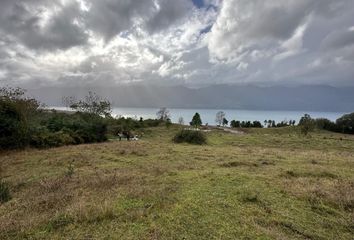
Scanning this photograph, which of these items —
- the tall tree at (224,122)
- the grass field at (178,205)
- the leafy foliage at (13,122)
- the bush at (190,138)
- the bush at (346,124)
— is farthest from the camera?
the tall tree at (224,122)

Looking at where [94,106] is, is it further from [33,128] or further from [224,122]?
[224,122]

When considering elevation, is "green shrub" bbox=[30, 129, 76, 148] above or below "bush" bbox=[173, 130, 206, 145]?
below

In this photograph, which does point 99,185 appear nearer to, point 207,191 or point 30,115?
point 207,191

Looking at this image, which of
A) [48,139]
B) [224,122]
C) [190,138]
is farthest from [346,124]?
[48,139]

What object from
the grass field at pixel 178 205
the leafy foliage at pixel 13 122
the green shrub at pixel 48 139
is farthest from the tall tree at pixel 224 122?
the grass field at pixel 178 205

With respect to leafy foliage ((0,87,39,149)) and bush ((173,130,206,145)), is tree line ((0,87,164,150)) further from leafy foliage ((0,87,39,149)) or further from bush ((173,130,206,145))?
bush ((173,130,206,145))

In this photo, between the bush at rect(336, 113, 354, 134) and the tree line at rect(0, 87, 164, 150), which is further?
the bush at rect(336, 113, 354, 134)

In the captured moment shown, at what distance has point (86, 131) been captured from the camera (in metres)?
34.9

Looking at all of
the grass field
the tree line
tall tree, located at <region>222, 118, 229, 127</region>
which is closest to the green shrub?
the tree line

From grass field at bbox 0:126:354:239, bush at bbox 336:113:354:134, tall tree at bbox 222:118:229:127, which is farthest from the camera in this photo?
tall tree at bbox 222:118:229:127

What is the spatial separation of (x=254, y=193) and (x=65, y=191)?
23.1 feet

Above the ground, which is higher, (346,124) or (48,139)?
(346,124)

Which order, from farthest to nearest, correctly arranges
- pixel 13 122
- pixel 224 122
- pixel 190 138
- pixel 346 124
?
1. pixel 224 122
2. pixel 346 124
3. pixel 190 138
4. pixel 13 122

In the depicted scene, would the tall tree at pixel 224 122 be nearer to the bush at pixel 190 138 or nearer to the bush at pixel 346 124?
the bush at pixel 346 124
